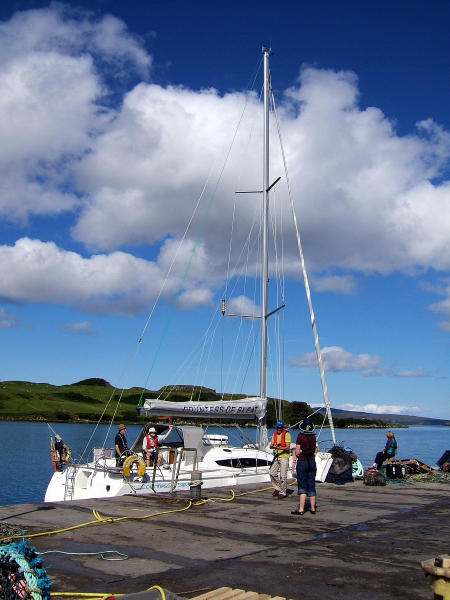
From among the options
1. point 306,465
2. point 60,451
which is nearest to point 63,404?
point 60,451

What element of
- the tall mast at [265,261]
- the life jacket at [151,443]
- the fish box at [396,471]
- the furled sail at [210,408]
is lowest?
the fish box at [396,471]

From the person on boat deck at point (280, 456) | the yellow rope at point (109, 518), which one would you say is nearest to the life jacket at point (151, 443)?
the yellow rope at point (109, 518)

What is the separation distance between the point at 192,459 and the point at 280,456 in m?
6.07

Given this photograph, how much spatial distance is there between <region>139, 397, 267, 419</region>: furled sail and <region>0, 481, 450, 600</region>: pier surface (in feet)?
18.0

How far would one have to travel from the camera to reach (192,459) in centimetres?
1998

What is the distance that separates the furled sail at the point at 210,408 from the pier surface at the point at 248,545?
18.0ft

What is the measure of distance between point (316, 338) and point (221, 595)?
1681cm

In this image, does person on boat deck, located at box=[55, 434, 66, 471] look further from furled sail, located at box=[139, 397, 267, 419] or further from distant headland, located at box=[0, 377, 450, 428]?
→ distant headland, located at box=[0, 377, 450, 428]

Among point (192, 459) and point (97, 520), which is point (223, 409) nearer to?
point (192, 459)

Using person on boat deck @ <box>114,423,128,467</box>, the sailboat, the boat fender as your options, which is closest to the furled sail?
the sailboat

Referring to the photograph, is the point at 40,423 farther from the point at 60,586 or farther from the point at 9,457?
the point at 60,586

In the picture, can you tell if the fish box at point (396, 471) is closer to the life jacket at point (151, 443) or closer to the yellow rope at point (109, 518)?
the yellow rope at point (109, 518)

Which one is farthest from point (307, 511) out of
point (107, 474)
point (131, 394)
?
point (131, 394)

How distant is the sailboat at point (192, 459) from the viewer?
51.2ft
